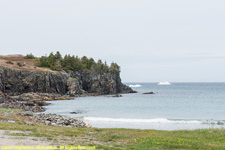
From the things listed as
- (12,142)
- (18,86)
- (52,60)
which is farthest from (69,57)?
(12,142)

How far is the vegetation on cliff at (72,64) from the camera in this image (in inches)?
→ 4632

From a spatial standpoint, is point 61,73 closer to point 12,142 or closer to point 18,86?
point 18,86

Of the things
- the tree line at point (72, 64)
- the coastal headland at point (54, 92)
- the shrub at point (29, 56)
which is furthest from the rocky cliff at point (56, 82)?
the shrub at point (29, 56)

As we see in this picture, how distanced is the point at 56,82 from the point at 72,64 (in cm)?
2797

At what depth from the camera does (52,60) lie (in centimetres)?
12194

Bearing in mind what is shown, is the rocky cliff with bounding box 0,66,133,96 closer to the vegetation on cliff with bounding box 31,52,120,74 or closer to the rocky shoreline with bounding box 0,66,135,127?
the rocky shoreline with bounding box 0,66,135,127

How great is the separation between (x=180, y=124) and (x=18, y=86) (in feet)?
245

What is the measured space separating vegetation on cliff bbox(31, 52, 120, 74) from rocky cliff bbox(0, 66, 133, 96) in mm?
5179

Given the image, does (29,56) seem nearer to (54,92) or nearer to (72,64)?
(72,64)

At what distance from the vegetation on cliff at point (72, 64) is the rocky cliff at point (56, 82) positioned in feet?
17.0

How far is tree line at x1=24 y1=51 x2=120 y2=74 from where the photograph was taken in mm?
117669

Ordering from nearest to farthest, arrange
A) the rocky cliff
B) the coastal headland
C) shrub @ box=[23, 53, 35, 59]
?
the coastal headland < the rocky cliff < shrub @ box=[23, 53, 35, 59]

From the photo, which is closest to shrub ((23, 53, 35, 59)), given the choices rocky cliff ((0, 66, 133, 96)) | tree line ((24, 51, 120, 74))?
tree line ((24, 51, 120, 74))

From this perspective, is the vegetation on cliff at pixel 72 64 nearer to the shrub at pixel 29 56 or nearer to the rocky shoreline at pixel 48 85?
the shrub at pixel 29 56
